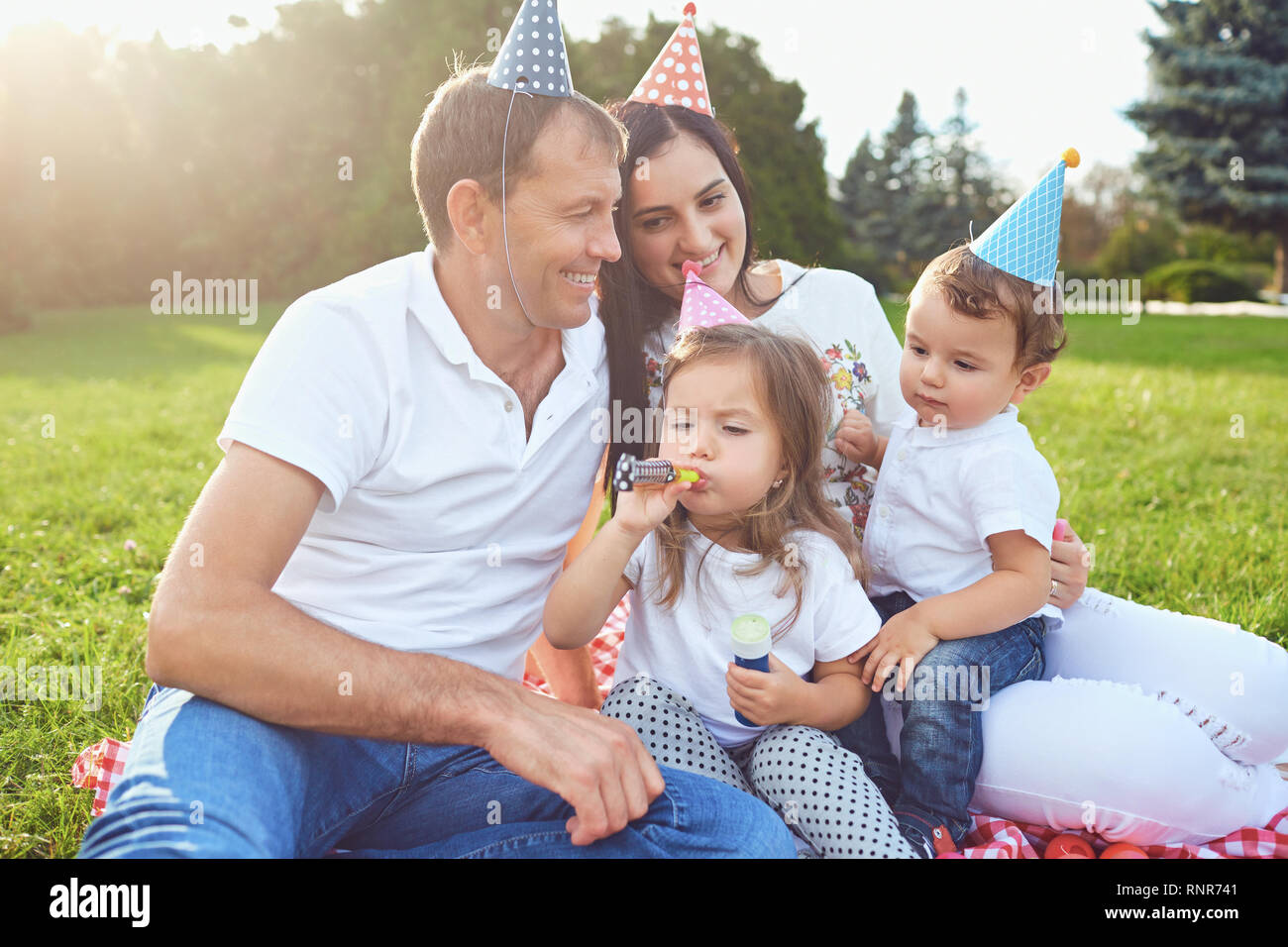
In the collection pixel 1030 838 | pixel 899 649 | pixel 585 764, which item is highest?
pixel 899 649

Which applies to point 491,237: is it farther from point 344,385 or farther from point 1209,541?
point 1209,541

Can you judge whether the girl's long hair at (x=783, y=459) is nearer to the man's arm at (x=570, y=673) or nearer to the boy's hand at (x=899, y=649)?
the boy's hand at (x=899, y=649)

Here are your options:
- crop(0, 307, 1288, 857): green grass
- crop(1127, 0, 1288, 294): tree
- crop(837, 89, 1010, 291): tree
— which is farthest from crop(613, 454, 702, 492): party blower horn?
crop(837, 89, 1010, 291): tree

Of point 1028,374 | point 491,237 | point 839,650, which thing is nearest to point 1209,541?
point 1028,374

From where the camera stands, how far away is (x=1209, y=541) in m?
4.50

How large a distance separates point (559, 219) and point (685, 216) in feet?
1.89

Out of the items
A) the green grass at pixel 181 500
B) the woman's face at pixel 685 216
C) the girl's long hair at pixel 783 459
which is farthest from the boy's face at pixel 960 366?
the green grass at pixel 181 500

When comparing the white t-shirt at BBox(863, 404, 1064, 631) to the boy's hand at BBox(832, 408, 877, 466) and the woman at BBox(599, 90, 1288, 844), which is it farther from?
the woman at BBox(599, 90, 1288, 844)

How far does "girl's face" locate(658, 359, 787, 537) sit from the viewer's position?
2.30 m

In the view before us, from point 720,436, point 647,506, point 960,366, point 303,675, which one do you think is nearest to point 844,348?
point 960,366

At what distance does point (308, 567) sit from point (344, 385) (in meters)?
0.45

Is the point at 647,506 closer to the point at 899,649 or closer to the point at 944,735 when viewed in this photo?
the point at 899,649

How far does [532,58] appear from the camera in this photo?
7.89 feet

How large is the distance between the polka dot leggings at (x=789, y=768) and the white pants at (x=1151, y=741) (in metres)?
0.39
